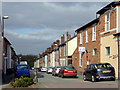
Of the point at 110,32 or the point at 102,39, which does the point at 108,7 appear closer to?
the point at 110,32

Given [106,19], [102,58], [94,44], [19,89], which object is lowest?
[19,89]

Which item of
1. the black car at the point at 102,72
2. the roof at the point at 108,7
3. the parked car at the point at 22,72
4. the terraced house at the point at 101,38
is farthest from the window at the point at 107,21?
the parked car at the point at 22,72

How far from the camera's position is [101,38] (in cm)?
2605

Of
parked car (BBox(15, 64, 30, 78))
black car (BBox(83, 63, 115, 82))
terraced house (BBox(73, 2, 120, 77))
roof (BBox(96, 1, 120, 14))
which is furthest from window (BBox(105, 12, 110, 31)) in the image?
parked car (BBox(15, 64, 30, 78))

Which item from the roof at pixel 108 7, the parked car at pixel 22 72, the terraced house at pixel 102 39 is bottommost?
the parked car at pixel 22 72

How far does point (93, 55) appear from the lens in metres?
29.0

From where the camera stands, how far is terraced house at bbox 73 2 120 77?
2228 cm

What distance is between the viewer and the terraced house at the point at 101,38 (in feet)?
73.1

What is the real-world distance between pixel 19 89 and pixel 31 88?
0.74 meters

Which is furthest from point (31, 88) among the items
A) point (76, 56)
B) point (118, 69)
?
point (76, 56)

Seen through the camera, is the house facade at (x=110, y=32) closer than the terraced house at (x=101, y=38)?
Yes

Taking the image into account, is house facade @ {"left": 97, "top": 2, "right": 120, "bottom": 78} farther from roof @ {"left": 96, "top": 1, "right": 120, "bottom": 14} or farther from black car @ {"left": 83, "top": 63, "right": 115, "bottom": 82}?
black car @ {"left": 83, "top": 63, "right": 115, "bottom": 82}

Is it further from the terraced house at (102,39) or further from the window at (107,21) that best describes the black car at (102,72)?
the window at (107,21)

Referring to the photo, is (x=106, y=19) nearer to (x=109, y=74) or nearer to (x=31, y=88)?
(x=109, y=74)
